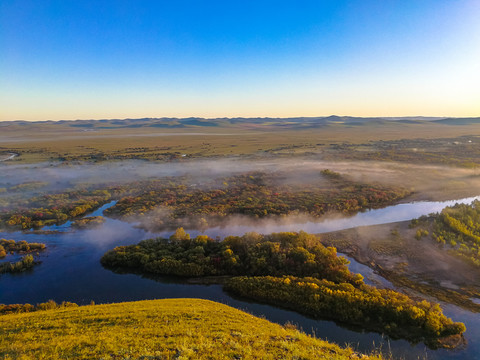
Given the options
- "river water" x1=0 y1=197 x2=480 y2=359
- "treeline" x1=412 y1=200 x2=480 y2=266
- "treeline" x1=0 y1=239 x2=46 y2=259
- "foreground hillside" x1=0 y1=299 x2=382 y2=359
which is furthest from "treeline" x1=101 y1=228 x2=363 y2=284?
"treeline" x1=412 y1=200 x2=480 y2=266

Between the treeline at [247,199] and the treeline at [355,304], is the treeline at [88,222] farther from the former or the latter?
the treeline at [355,304]

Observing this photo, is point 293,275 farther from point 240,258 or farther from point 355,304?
point 355,304

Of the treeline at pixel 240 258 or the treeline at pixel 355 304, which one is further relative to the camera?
the treeline at pixel 240 258

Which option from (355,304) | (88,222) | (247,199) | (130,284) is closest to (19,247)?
(88,222)

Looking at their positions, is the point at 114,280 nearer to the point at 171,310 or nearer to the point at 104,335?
the point at 171,310

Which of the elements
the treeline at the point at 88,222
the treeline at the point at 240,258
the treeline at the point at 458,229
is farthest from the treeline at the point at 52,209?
the treeline at the point at 458,229
